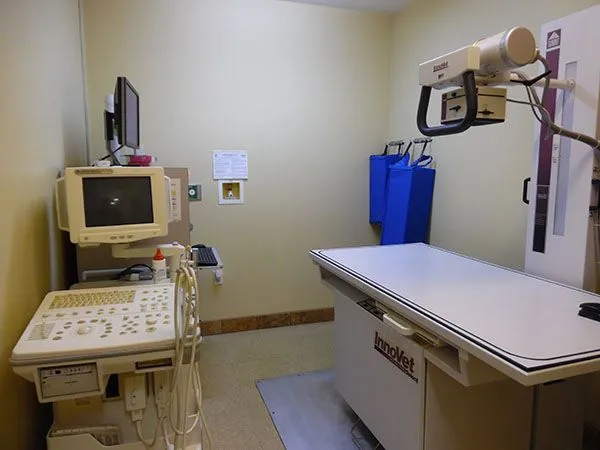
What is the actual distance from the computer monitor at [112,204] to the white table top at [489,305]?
868mm

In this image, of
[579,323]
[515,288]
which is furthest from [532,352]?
[515,288]

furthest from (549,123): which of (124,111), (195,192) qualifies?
(195,192)

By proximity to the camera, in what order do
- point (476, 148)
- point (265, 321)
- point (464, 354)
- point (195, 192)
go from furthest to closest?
1. point (265, 321)
2. point (195, 192)
3. point (476, 148)
4. point (464, 354)

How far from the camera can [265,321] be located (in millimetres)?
3518

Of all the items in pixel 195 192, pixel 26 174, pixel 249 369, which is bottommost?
pixel 249 369

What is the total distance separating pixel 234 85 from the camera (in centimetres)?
320

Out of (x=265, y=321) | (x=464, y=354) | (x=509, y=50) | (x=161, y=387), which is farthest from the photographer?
(x=265, y=321)

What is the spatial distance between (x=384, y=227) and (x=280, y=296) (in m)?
1.05

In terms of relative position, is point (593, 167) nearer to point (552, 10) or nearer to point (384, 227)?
point (552, 10)

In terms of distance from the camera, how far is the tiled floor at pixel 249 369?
216cm

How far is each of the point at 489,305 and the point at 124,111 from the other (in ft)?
5.73

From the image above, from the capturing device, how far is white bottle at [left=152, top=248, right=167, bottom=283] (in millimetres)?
1845

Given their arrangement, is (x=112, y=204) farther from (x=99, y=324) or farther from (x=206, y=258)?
(x=206, y=258)

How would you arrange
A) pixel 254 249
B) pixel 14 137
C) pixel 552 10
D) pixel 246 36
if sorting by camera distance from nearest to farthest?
1. pixel 14 137
2. pixel 552 10
3. pixel 246 36
4. pixel 254 249
